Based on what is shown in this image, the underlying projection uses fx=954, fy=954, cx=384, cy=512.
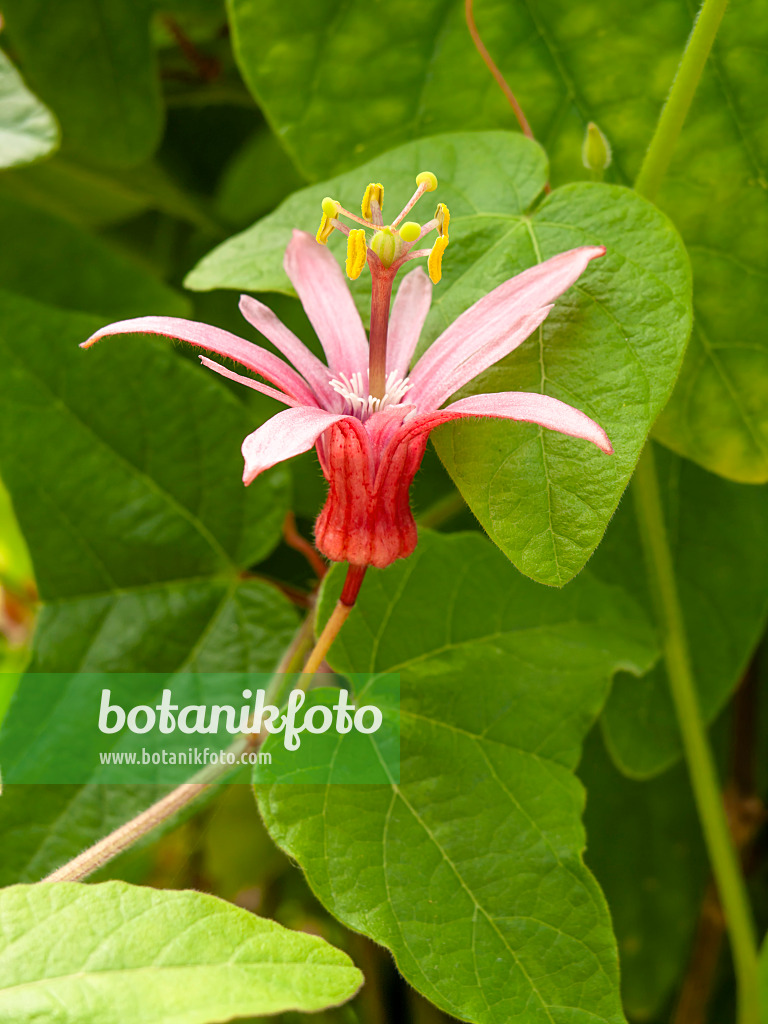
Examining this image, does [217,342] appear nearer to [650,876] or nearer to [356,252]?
[356,252]

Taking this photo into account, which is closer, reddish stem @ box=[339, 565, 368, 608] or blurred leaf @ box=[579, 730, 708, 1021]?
reddish stem @ box=[339, 565, 368, 608]

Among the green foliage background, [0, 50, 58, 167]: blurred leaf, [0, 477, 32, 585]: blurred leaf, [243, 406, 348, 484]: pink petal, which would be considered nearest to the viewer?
[243, 406, 348, 484]: pink petal

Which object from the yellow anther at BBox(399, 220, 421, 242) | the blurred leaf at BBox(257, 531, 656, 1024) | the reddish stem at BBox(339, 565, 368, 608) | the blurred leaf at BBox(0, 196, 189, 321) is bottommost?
the blurred leaf at BBox(257, 531, 656, 1024)

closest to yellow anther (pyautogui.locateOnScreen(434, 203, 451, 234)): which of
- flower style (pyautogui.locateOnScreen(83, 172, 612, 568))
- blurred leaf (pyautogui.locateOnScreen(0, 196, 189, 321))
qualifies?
flower style (pyautogui.locateOnScreen(83, 172, 612, 568))

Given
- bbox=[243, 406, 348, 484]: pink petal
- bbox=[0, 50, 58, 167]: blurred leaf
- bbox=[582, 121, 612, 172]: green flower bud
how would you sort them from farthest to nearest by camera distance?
bbox=[0, 50, 58, 167]: blurred leaf, bbox=[582, 121, 612, 172]: green flower bud, bbox=[243, 406, 348, 484]: pink petal

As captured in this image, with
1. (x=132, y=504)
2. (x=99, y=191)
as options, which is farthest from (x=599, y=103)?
(x=99, y=191)

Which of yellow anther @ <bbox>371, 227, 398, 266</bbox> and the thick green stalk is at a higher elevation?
yellow anther @ <bbox>371, 227, 398, 266</bbox>

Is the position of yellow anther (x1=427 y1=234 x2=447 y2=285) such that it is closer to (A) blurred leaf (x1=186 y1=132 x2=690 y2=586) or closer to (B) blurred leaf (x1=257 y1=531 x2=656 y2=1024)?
(A) blurred leaf (x1=186 y1=132 x2=690 y2=586)
